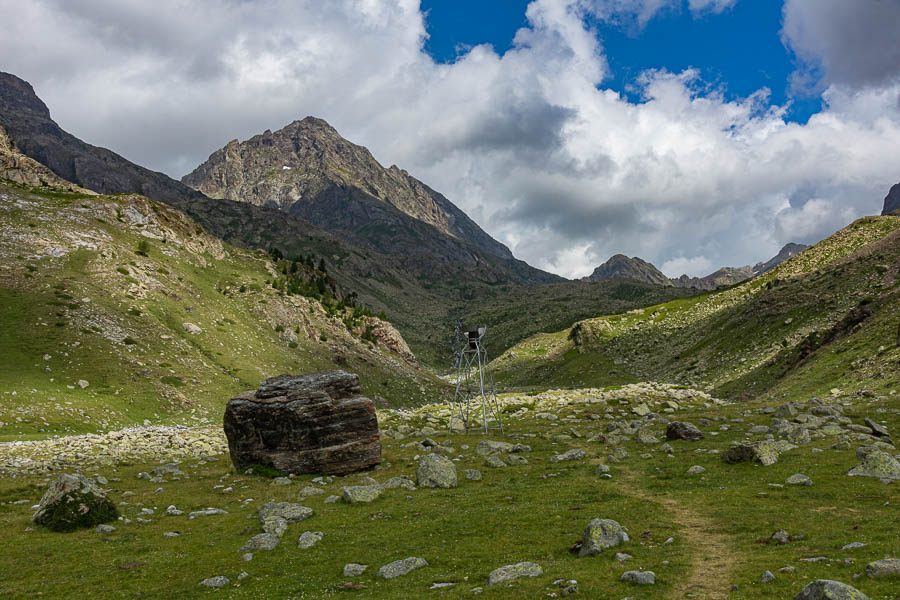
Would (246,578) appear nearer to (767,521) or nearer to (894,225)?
(767,521)

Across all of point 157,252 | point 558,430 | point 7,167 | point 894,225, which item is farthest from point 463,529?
point 894,225

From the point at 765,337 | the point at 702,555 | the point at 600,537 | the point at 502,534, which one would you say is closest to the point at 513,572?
the point at 600,537

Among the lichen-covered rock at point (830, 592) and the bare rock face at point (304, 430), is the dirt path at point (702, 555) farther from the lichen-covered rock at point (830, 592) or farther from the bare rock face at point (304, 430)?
the bare rock face at point (304, 430)

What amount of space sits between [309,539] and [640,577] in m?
12.5

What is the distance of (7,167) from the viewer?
99.2m

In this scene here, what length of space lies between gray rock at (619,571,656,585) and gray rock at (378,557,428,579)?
6499 mm

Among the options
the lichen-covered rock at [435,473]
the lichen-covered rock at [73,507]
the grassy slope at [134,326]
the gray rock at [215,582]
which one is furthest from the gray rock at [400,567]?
the grassy slope at [134,326]

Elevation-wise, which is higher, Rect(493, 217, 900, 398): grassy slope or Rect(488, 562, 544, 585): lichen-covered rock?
Rect(493, 217, 900, 398): grassy slope

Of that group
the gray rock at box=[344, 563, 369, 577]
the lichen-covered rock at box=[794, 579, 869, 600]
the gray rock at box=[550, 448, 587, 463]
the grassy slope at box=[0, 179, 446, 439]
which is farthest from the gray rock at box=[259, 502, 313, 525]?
the grassy slope at box=[0, 179, 446, 439]

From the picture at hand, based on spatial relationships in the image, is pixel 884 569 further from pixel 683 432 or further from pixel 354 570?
pixel 683 432

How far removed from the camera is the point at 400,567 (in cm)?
1524

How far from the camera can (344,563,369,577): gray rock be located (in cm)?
1514

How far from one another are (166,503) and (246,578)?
13335 millimetres

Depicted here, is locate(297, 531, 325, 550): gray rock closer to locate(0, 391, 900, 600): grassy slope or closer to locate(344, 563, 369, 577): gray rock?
locate(0, 391, 900, 600): grassy slope
